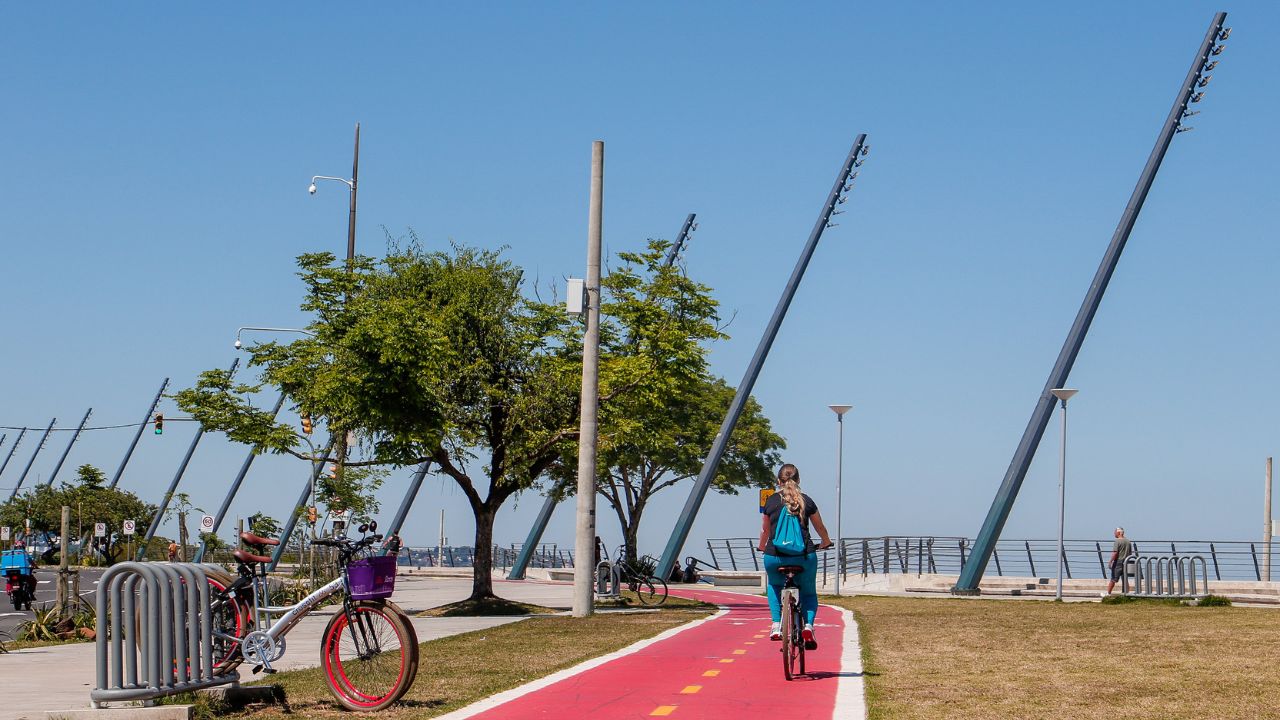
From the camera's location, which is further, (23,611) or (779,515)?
(23,611)

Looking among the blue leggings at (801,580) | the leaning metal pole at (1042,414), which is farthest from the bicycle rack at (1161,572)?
the blue leggings at (801,580)

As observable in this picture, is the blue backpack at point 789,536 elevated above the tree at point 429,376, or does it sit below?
below

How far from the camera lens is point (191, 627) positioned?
9.48m

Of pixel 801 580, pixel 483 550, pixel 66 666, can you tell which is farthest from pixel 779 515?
pixel 483 550

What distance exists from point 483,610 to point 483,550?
79.4 inches

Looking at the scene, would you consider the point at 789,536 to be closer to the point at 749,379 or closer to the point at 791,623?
the point at 791,623

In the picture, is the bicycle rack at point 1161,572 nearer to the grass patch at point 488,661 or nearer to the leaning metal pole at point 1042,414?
the leaning metal pole at point 1042,414

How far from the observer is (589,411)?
76.4 ft

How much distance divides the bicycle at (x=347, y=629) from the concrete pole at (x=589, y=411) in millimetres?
12574

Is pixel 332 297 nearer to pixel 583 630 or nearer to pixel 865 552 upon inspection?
pixel 583 630

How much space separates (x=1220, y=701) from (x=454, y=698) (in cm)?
534

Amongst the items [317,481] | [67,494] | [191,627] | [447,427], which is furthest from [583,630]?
[67,494]

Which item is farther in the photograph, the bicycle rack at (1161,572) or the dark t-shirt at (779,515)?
the bicycle rack at (1161,572)

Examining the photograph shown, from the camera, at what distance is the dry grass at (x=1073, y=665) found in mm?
9758
